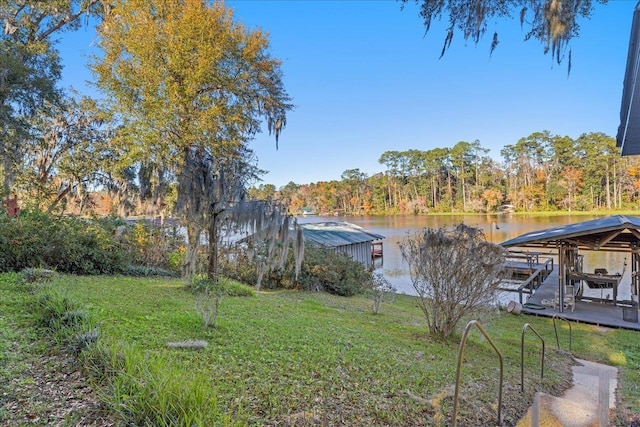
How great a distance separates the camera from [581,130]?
49.6m

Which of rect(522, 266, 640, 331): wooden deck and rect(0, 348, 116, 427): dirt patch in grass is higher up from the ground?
rect(0, 348, 116, 427): dirt patch in grass

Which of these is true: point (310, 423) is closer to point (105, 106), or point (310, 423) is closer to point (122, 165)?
point (122, 165)

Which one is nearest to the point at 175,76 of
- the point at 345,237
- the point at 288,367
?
the point at 345,237

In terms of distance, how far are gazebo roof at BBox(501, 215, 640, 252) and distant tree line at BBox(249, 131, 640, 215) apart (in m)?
36.3

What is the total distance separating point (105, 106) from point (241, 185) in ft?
31.8

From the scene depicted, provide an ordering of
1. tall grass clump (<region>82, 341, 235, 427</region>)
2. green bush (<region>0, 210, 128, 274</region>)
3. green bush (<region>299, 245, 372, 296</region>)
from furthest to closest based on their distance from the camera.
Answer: green bush (<region>299, 245, 372, 296</region>) < green bush (<region>0, 210, 128, 274</region>) < tall grass clump (<region>82, 341, 235, 427</region>)

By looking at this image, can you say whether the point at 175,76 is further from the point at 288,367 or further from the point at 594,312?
the point at 594,312

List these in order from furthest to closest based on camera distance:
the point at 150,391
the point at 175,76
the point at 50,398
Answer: the point at 175,76 → the point at 50,398 → the point at 150,391

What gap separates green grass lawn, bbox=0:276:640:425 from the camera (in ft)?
8.27

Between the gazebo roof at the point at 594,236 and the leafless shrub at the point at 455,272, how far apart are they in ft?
12.9

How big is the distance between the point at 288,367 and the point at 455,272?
3151 mm

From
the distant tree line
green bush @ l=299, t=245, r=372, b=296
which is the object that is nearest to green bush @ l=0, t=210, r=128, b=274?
green bush @ l=299, t=245, r=372, b=296

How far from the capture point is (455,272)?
5363 mm

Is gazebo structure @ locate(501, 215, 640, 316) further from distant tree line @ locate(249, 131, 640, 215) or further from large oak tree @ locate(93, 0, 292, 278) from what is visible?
distant tree line @ locate(249, 131, 640, 215)
